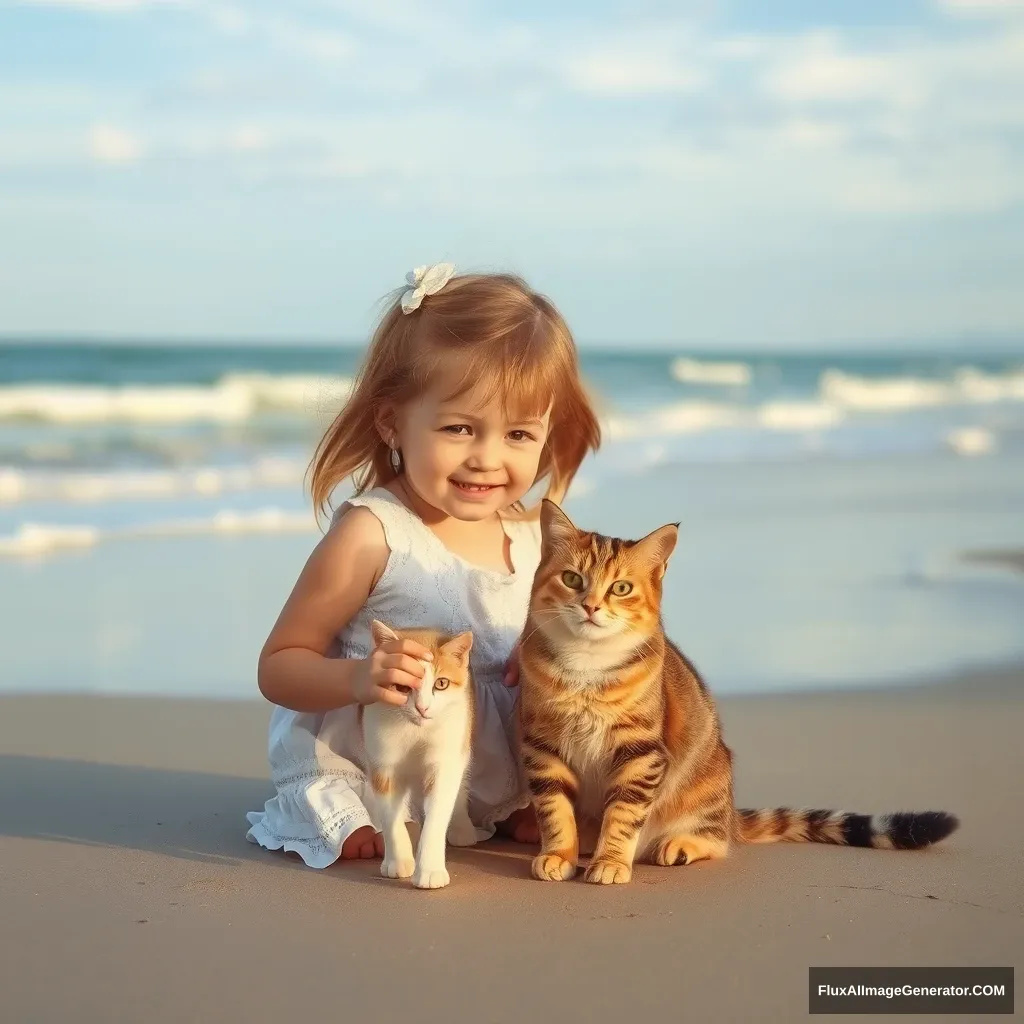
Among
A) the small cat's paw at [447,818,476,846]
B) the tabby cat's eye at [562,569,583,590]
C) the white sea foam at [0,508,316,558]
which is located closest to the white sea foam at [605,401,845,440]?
the white sea foam at [0,508,316,558]

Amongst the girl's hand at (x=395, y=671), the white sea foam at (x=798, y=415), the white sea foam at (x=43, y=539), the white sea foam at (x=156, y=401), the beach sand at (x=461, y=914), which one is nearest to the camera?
the beach sand at (x=461, y=914)

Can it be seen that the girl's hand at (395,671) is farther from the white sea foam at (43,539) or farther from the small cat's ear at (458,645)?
the white sea foam at (43,539)

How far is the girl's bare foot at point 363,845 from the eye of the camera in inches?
136

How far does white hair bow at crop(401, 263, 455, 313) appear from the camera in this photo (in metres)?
3.89

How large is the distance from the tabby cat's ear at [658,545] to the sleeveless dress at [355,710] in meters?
0.68

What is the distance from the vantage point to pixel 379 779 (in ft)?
10.6

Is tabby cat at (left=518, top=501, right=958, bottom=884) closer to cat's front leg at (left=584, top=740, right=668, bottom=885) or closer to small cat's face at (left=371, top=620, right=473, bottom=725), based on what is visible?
cat's front leg at (left=584, top=740, right=668, bottom=885)

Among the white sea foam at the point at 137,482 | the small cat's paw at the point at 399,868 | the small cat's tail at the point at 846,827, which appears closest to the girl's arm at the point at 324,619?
the small cat's paw at the point at 399,868

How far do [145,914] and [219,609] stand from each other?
352 centimetres

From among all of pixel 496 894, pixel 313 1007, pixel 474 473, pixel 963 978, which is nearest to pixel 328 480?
pixel 474 473

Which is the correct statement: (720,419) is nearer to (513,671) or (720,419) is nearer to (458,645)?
(513,671)

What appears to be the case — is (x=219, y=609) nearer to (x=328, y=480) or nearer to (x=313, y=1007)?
(x=328, y=480)

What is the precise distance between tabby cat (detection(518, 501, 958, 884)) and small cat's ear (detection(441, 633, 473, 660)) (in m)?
0.17

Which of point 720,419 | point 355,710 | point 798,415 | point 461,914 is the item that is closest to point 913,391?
point 798,415
